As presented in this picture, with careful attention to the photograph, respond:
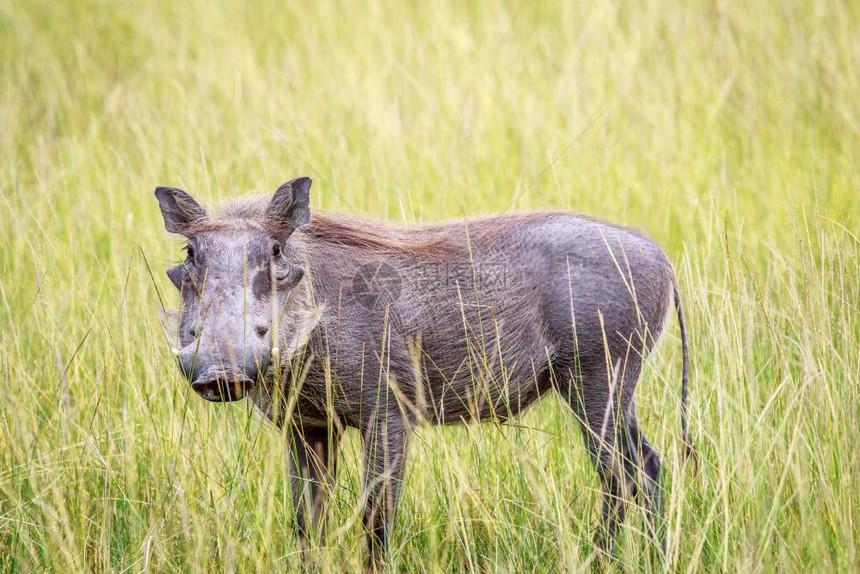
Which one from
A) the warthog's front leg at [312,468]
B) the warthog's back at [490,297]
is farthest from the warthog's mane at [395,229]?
the warthog's front leg at [312,468]

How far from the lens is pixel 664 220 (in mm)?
4742

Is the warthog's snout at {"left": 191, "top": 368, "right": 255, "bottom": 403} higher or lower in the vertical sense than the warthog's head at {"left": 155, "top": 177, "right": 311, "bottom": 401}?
lower

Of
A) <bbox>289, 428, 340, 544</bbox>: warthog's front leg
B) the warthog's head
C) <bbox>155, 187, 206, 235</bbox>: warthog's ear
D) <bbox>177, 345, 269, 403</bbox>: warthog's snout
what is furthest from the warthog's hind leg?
<bbox>155, 187, 206, 235</bbox>: warthog's ear

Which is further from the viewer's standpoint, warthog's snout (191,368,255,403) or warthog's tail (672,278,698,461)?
warthog's tail (672,278,698,461)

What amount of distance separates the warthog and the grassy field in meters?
0.11

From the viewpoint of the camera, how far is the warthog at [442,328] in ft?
9.55

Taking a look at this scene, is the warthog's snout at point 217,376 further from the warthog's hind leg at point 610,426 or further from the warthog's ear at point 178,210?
the warthog's hind leg at point 610,426

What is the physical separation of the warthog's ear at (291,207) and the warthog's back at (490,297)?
169mm

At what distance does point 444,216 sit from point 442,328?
167 cm

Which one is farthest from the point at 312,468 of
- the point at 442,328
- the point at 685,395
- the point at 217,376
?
the point at 685,395

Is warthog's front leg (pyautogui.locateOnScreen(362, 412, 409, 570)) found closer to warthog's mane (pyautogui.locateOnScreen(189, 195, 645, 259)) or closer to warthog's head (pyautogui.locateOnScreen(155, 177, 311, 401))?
warthog's head (pyautogui.locateOnScreen(155, 177, 311, 401))

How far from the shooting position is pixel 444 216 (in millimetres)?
4699

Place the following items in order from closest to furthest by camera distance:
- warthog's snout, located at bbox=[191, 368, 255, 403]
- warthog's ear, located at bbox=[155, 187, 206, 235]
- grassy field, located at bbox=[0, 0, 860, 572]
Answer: warthog's snout, located at bbox=[191, 368, 255, 403]
grassy field, located at bbox=[0, 0, 860, 572]
warthog's ear, located at bbox=[155, 187, 206, 235]

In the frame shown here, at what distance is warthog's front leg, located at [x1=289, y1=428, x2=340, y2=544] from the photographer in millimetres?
3020
